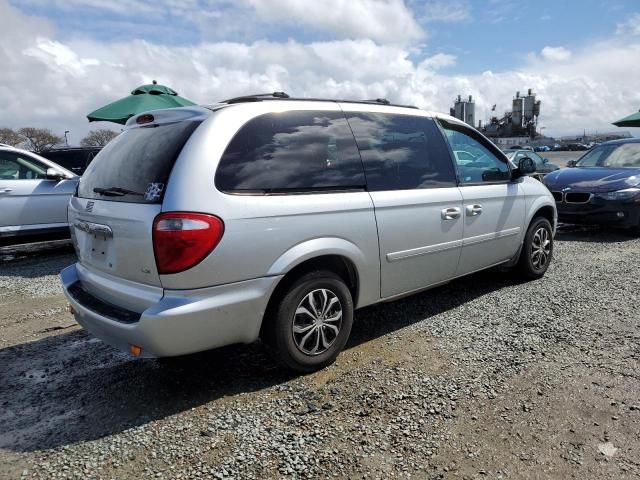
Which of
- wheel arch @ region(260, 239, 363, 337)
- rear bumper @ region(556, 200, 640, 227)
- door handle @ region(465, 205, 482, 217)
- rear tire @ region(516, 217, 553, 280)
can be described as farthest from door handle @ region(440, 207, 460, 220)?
rear bumper @ region(556, 200, 640, 227)

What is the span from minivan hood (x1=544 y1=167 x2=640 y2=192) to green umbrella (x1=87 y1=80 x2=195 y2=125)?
279 inches

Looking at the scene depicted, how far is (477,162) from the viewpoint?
4.55 m

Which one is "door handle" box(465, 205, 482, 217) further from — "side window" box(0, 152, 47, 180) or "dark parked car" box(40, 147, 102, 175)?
"dark parked car" box(40, 147, 102, 175)

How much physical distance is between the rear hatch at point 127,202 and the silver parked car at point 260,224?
11mm

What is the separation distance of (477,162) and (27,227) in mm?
6438

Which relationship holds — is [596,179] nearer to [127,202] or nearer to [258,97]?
[258,97]

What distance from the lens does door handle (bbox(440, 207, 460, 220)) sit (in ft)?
12.9

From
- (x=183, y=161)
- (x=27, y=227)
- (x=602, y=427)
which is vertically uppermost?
(x=183, y=161)

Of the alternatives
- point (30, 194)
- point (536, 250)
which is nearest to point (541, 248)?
point (536, 250)

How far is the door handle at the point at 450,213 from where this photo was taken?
3.93 m

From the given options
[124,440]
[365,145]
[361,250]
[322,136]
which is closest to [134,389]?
[124,440]

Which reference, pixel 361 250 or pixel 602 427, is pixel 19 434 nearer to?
pixel 361 250

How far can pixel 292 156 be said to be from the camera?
3.10m

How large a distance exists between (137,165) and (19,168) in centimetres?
549
